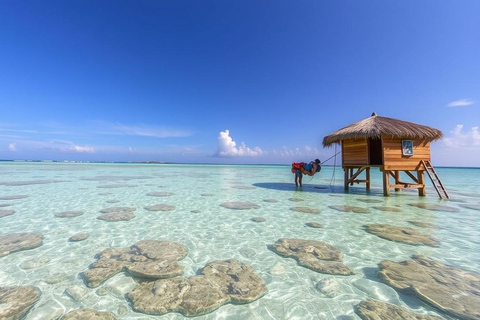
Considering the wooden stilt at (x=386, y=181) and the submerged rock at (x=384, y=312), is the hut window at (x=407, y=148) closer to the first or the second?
the wooden stilt at (x=386, y=181)

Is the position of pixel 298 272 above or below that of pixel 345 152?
below

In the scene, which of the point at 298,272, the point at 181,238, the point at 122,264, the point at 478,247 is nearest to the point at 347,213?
the point at 478,247

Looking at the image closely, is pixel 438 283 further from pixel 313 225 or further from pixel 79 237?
pixel 79 237

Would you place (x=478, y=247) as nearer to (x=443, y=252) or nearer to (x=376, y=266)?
(x=443, y=252)

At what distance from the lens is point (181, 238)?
212 inches

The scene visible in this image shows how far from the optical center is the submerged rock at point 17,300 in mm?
2514

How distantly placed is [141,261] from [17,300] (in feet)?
5.22

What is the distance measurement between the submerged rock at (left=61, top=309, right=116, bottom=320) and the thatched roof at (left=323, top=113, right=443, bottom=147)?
12.2m

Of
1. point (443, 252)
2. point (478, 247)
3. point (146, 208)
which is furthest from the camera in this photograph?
point (146, 208)

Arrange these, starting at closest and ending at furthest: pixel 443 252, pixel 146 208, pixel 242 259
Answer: pixel 242 259 < pixel 443 252 < pixel 146 208

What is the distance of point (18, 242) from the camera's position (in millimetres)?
4730

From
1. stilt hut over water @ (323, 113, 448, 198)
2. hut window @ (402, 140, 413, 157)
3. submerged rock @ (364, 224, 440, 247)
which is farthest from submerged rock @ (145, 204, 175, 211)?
hut window @ (402, 140, 413, 157)

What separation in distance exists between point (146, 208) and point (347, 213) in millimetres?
7822

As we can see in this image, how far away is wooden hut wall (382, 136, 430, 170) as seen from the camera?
1122 cm
